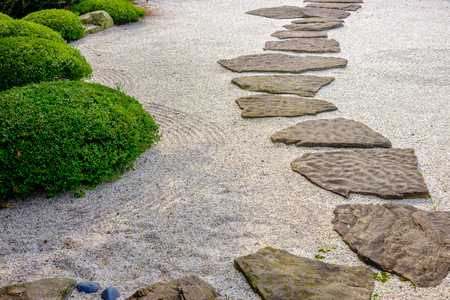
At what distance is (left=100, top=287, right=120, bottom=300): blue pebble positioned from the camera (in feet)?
7.04

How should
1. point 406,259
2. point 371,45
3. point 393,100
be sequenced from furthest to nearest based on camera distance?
point 371,45 < point 393,100 < point 406,259

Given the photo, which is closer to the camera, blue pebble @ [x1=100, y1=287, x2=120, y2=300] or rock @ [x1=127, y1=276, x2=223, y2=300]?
rock @ [x1=127, y1=276, x2=223, y2=300]

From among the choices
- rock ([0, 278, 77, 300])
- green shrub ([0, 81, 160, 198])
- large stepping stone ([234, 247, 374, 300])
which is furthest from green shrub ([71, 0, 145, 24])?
large stepping stone ([234, 247, 374, 300])

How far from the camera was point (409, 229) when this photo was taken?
2613 mm

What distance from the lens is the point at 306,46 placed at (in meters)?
6.82

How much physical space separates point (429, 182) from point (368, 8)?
8484 millimetres

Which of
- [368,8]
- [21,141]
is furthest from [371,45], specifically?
[21,141]

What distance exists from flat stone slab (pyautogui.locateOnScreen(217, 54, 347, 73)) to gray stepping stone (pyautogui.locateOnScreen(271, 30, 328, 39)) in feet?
4.42

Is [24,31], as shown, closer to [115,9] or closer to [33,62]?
[33,62]

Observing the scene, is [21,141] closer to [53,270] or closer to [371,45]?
[53,270]

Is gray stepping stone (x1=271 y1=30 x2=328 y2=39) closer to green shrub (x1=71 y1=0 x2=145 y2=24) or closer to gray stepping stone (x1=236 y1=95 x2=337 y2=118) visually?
gray stepping stone (x1=236 y1=95 x2=337 y2=118)

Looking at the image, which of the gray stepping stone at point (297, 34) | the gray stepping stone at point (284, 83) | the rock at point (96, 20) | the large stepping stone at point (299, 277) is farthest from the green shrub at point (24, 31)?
the large stepping stone at point (299, 277)

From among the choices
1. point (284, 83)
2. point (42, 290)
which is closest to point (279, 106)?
point (284, 83)

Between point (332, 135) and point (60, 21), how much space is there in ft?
19.4
